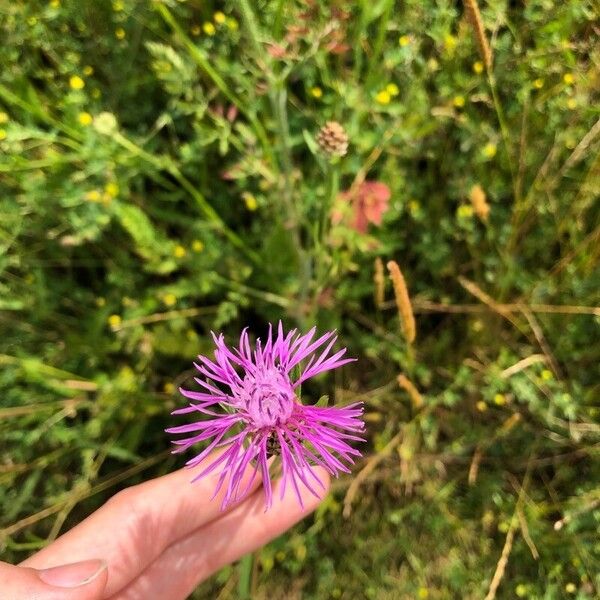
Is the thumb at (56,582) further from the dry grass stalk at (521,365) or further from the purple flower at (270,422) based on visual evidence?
the dry grass stalk at (521,365)

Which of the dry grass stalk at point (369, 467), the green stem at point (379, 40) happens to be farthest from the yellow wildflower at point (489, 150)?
the dry grass stalk at point (369, 467)

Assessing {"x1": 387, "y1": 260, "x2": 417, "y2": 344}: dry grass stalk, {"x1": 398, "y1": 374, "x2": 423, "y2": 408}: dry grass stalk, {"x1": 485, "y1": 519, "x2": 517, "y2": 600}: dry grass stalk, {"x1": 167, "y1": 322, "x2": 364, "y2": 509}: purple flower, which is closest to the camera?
{"x1": 167, "y1": 322, "x2": 364, "y2": 509}: purple flower

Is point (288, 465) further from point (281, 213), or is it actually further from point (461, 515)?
point (461, 515)

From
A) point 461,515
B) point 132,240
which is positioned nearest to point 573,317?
point 461,515

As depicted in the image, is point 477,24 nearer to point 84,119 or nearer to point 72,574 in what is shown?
point 84,119

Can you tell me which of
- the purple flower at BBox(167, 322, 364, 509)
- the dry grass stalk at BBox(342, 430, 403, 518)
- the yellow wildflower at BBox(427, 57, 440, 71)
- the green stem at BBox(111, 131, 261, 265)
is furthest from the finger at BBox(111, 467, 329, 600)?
the yellow wildflower at BBox(427, 57, 440, 71)

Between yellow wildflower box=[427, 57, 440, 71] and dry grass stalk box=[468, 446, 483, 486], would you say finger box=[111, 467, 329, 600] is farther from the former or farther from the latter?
yellow wildflower box=[427, 57, 440, 71]
